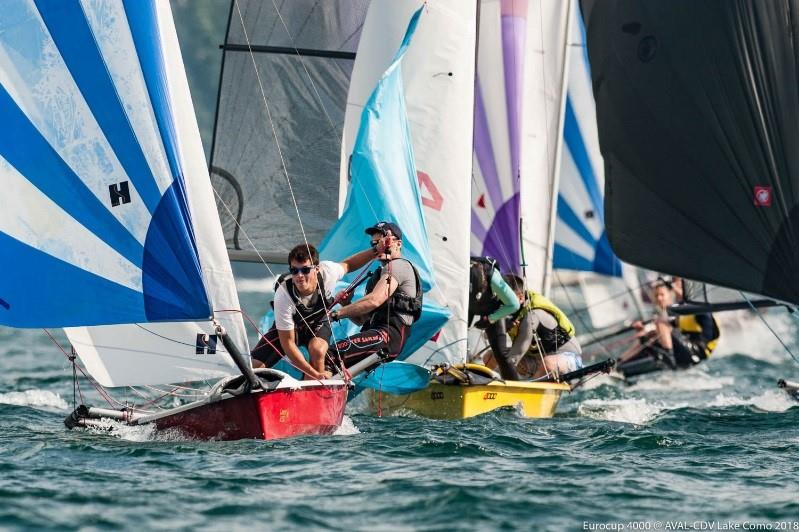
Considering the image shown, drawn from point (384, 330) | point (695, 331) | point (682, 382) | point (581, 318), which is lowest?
point (682, 382)

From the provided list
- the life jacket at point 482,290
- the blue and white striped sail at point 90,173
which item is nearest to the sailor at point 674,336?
the life jacket at point 482,290

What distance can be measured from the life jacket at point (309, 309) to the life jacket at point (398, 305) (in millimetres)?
682

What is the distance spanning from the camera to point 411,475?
6965mm

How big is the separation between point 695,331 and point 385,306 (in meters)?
8.40

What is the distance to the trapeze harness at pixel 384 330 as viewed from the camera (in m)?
8.50

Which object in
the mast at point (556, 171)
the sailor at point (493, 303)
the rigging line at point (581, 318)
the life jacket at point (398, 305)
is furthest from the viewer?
the rigging line at point (581, 318)

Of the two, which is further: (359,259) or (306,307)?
(359,259)

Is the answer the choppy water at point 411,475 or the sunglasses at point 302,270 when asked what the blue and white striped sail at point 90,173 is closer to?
the sunglasses at point 302,270

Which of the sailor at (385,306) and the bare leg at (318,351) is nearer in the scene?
the bare leg at (318,351)

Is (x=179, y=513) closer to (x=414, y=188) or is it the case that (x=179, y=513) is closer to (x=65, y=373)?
(x=414, y=188)

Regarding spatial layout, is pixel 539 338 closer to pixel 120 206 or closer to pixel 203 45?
pixel 120 206

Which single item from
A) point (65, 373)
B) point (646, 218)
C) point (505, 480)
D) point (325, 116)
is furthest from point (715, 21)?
point (65, 373)

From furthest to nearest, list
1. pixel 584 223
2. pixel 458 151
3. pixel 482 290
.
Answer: pixel 584 223
pixel 458 151
pixel 482 290

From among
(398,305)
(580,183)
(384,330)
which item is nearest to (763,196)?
(398,305)
